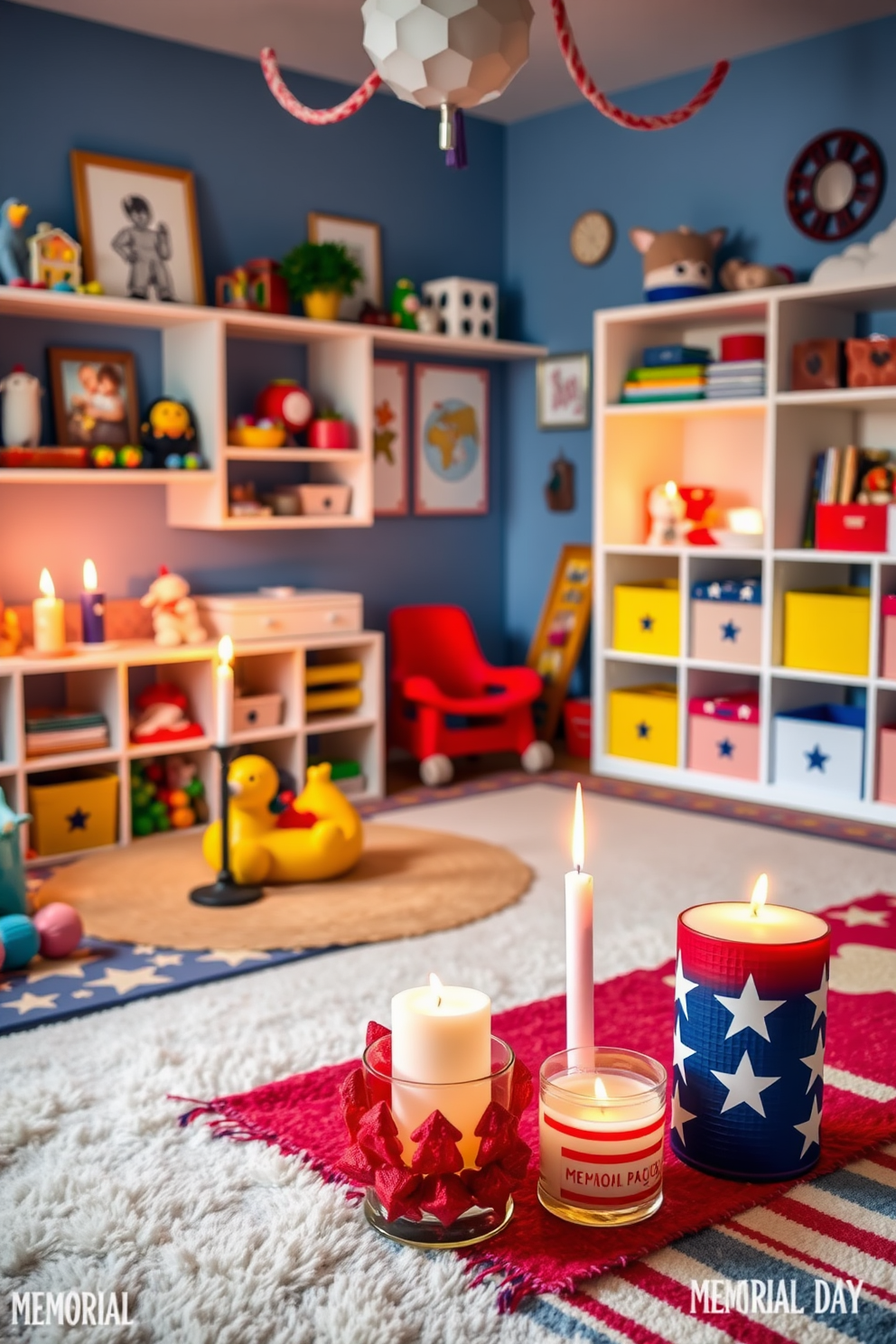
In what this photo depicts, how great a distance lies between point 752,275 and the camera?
14.0 feet

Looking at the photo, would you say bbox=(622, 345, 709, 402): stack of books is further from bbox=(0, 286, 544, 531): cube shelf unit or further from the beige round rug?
the beige round rug

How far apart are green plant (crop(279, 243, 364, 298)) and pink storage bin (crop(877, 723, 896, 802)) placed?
2.23m

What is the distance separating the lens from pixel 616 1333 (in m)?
1.48

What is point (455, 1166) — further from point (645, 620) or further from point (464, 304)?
point (464, 304)

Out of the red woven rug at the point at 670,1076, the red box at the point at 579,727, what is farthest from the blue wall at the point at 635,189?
the red woven rug at the point at 670,1076

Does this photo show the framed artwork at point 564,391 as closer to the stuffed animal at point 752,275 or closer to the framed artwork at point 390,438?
the framed artwork at point 390,438

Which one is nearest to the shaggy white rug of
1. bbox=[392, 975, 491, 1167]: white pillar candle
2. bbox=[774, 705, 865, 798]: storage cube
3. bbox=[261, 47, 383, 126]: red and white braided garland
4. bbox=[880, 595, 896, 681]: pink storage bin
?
bbox=[392, 975, 491, 1167]: white pillar candle

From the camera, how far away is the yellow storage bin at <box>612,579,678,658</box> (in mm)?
4504

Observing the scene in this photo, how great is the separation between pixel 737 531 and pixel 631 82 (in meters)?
1.66

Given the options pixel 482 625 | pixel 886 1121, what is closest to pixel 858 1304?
pixel 886 1121

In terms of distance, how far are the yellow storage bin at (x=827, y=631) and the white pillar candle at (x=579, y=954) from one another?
101 inches

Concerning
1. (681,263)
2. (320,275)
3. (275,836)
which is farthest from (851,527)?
(275,836)

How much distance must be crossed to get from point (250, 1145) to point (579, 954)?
63cm

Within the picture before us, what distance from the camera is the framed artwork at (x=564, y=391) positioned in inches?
200
